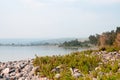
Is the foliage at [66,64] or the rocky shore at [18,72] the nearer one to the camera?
the foliage at [66,64]

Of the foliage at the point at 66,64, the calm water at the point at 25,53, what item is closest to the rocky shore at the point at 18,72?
the foliage at the point at 66,64

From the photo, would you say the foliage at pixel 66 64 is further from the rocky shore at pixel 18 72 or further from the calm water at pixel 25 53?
the calm water at pixel 25 53

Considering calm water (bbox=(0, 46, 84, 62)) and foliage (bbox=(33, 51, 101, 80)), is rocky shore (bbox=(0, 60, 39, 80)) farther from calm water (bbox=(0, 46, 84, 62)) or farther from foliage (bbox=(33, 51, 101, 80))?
calm water (bbox=(0, 46, 84, 62))

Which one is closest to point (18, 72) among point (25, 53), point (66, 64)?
point (66, 64)

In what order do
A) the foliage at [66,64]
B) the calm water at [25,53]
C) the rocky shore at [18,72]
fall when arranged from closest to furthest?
1. the foliage at [66,64]
2. the rocky shore at [18,72]
3. the calm water at [25,53]

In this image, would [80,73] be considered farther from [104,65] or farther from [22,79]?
[22,79]

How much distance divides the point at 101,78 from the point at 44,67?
12.1 feet

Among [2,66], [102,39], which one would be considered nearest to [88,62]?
[2,66]

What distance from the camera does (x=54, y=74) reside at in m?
11.9

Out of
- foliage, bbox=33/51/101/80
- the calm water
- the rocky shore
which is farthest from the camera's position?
the calm water

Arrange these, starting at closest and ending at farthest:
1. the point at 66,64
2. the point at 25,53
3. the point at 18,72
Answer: the point at 66,64
the point at 18,72
the point at 25,53

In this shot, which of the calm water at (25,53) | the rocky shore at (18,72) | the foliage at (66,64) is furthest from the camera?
the calm water at (25,53)

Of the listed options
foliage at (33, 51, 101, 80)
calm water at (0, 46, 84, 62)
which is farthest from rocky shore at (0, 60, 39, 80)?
calm water at (0, 46, 84, 62)

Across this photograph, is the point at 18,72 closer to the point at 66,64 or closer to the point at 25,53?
the point at 66,64
